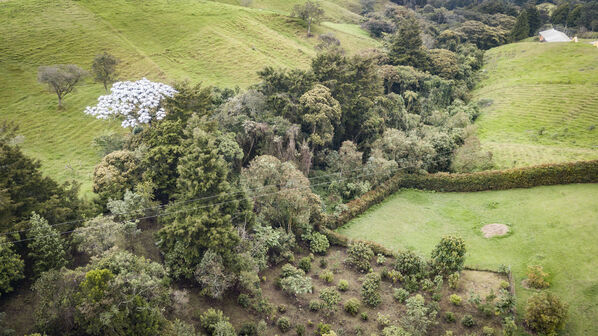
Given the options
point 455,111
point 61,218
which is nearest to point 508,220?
point 455,111

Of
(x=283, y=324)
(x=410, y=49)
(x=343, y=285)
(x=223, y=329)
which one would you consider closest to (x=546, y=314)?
(x=343, y=285)

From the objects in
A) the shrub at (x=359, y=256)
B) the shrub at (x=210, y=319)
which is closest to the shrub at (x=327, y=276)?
the shrub at (x=359, y=256)

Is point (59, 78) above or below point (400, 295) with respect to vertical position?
above

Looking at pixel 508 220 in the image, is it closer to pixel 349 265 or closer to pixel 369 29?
pixel 349 265

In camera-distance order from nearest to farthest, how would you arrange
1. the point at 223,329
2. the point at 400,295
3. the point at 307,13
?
the point at 223,329 < the point at 400,295 < the point at 307,13

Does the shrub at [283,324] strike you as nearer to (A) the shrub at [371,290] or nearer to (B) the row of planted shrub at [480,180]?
(A) the shrub at [371,290]

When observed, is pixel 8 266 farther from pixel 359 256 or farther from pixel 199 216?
pixel 359 256

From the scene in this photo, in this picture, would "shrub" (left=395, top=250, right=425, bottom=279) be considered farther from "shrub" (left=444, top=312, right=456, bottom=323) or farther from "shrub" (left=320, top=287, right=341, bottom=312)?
"shrub" (left=320, top=287, right=341, bottom=312)
